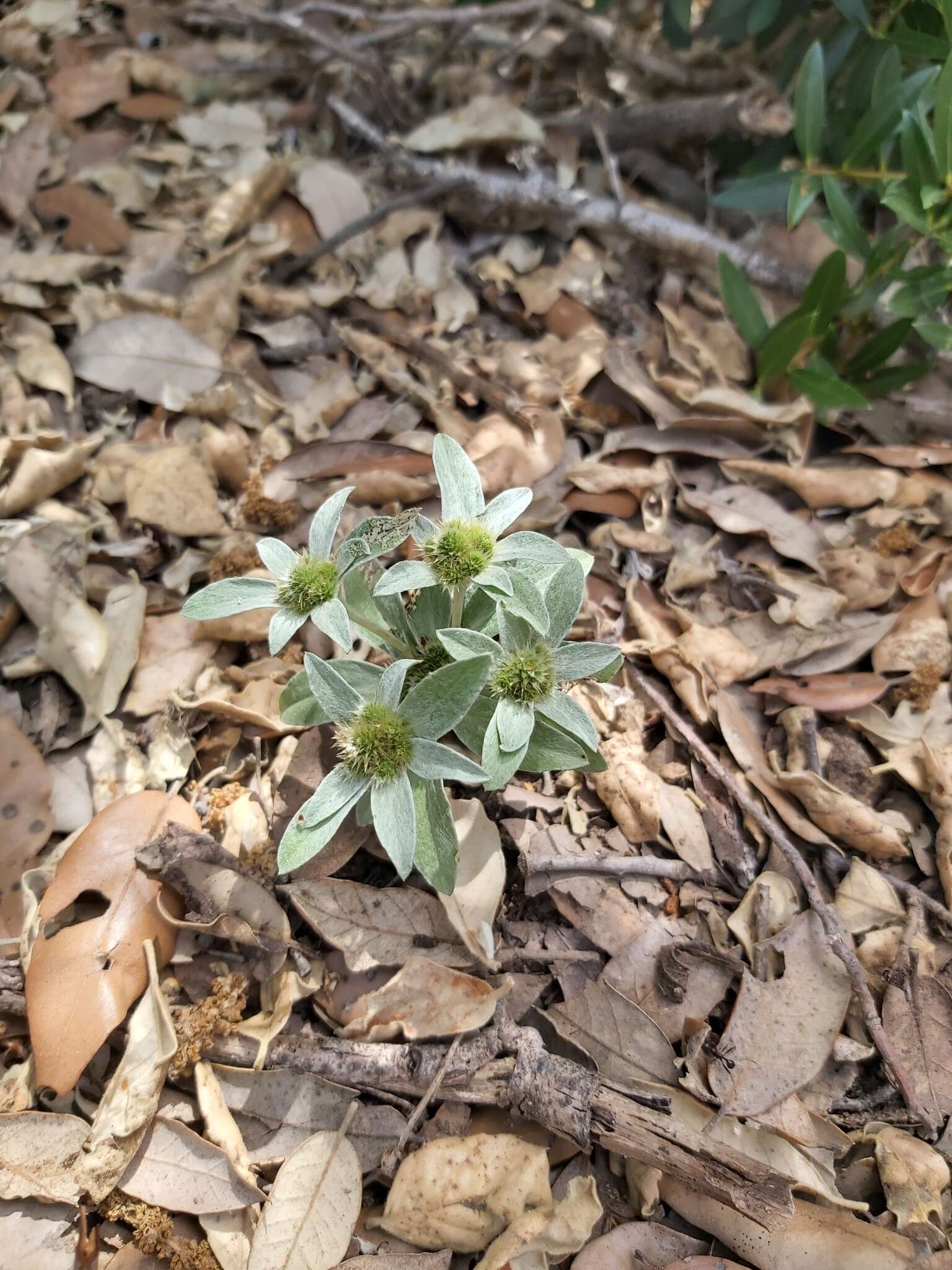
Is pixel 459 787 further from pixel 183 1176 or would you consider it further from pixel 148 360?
pixel 148 360

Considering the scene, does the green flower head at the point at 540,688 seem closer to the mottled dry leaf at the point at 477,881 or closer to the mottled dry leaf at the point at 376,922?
the mottled dry leaf at the point at 477,881

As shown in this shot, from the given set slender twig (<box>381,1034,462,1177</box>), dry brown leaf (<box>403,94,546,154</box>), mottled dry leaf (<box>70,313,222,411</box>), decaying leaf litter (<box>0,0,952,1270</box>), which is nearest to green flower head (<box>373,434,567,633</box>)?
decaying leaf litter (<box>0,0,952,1270</box>)

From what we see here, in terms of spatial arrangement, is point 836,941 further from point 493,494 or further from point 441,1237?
point 493,494

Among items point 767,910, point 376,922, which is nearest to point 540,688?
point 376,922

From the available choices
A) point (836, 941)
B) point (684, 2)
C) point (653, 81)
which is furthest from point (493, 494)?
point (653, 81)

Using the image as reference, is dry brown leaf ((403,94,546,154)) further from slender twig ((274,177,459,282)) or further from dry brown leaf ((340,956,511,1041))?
dry brown leaf ((340,956,511,1041))
